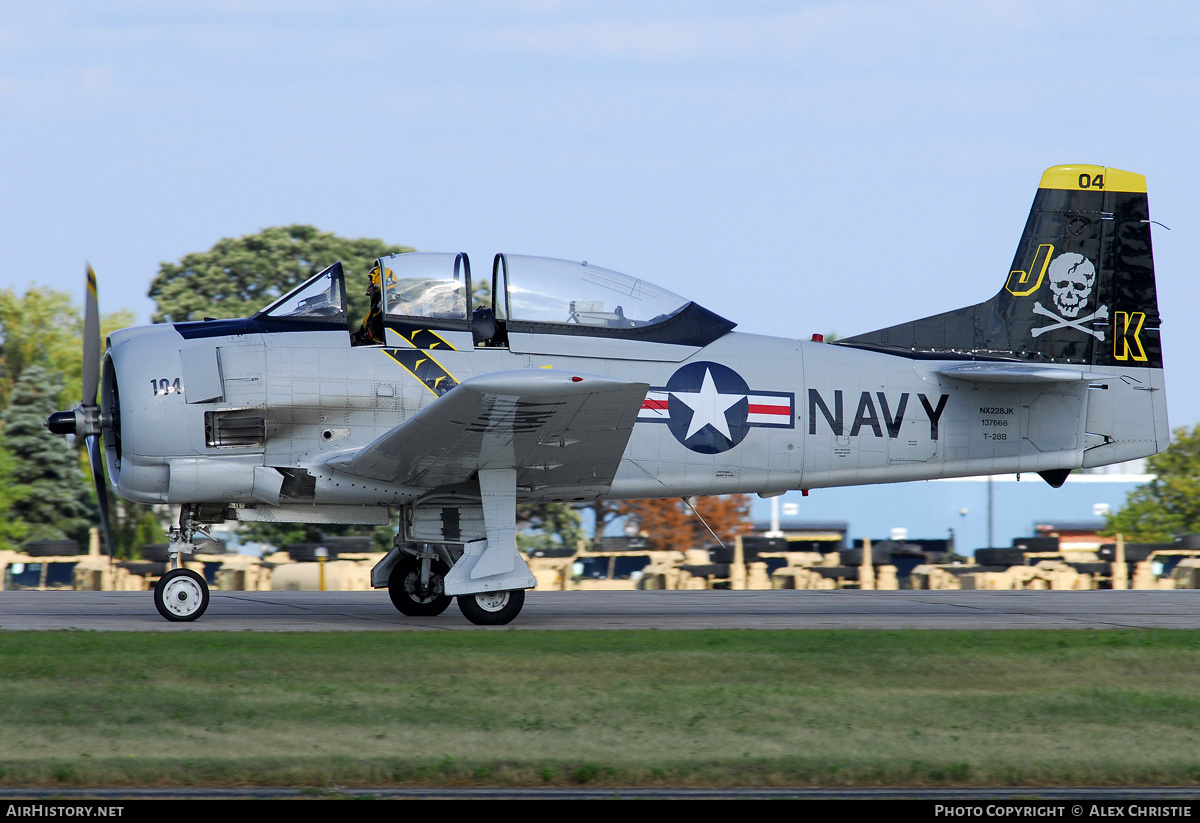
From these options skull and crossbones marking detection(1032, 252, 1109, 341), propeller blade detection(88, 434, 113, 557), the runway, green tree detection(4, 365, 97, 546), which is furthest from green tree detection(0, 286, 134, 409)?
skull and crossbones marking detection(1032, 252, 1109, 341)

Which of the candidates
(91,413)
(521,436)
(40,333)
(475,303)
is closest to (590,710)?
(521,436)

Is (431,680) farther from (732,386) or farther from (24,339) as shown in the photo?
(24,339)

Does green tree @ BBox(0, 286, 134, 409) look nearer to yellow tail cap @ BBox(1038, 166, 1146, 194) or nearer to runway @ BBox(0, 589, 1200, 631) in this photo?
runway @ BBox(0, 589, 1200, 631)

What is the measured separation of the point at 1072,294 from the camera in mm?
14156

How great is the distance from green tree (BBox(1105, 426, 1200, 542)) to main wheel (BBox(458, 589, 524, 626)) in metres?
44.7

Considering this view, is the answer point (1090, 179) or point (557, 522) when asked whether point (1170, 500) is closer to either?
point (557, 522)

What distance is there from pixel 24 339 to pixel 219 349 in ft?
144

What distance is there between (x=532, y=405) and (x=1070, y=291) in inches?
287

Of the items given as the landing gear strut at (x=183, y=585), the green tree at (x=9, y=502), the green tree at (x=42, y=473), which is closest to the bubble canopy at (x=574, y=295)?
the landing gear strut at (x=183, y=585)

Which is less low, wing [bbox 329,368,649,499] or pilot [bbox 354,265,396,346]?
pilot [bbox 354,265,396,346]

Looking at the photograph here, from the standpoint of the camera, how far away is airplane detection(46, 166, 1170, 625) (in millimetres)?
11359

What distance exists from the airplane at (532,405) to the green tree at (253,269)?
27.7m

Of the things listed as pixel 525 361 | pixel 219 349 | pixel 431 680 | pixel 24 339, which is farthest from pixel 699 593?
pixel 24 339

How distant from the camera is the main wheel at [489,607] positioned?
468 inches
